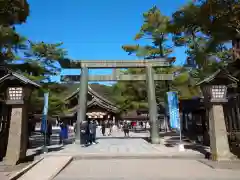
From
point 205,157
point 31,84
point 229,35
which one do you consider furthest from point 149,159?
point 229,35

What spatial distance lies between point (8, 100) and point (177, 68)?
57.8ft

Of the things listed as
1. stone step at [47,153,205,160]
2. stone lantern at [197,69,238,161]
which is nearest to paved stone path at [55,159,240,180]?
stone lantern at [197,69,238,161]

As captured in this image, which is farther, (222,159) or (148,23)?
(148,23)

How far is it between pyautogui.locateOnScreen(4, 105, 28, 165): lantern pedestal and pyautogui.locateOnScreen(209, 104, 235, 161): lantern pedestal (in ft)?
24.8

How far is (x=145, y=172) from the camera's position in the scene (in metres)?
7.53

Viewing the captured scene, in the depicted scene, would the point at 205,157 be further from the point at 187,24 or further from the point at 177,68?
the point at 177,68

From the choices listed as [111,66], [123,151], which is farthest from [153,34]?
[123,151]

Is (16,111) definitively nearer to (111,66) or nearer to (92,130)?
(92,130)

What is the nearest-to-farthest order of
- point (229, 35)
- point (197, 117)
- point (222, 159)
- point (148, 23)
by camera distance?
point (222, 159), point (229, 35), point (197, 117), point (148, 23)

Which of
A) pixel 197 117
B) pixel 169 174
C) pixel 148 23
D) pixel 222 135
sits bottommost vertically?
pixel 169 174

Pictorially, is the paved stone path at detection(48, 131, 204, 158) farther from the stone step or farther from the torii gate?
the torii gate

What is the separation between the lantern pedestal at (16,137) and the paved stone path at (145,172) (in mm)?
2107

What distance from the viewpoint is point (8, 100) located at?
9.62 metres

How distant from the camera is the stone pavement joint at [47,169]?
22.7 ft
